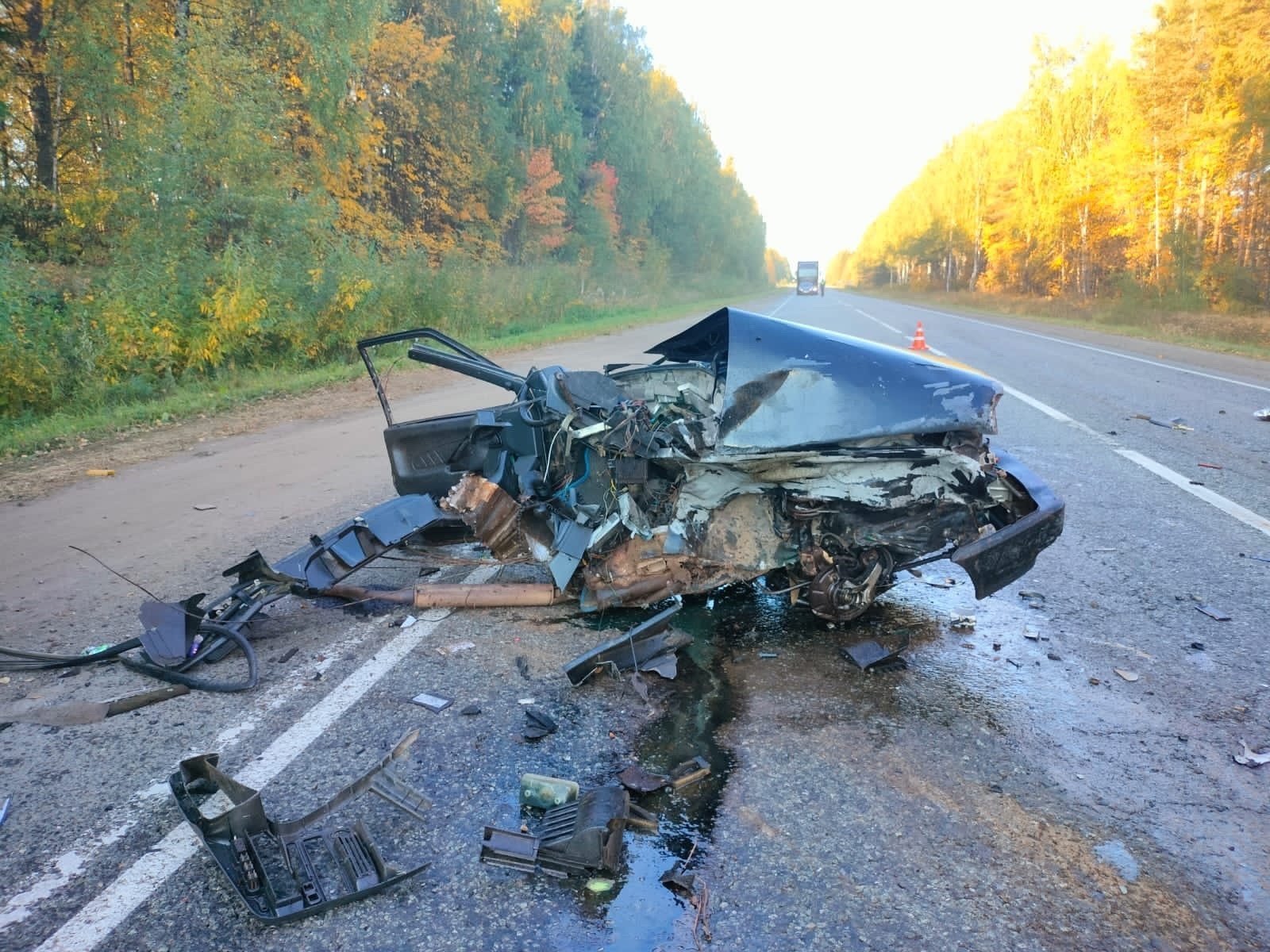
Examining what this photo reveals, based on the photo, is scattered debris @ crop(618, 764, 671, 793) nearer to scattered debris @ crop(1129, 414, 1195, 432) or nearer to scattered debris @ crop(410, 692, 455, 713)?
scattered debris @ crop(410, 692, 455, 713)

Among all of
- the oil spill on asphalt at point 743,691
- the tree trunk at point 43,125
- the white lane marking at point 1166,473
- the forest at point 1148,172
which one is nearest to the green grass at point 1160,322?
the forest at point 1148,172

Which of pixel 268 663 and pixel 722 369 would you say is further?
pixel 722 369

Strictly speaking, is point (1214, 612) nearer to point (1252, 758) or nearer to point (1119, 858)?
point (1252, 758)

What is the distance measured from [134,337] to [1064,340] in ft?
71.4

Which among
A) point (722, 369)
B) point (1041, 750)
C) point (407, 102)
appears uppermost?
point (407, 102)

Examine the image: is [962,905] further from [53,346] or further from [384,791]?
[53,346]

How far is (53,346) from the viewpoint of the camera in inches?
394

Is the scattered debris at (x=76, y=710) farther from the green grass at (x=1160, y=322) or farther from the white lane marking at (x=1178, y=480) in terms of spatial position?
the green grass at (x=1160, y=322)

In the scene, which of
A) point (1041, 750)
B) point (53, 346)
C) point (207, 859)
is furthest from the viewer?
point (53, 346)

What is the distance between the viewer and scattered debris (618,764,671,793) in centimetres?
270

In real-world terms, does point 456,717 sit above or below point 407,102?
below

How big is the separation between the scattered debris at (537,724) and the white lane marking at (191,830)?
734 millimetres

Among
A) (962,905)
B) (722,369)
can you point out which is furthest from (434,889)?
(722,369)

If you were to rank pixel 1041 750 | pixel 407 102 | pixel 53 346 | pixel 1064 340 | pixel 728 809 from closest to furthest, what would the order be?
pixel 728 809 < pixel 1041 750 < pixel 53 346 < pixel 1064 340 < pixel 407 102
